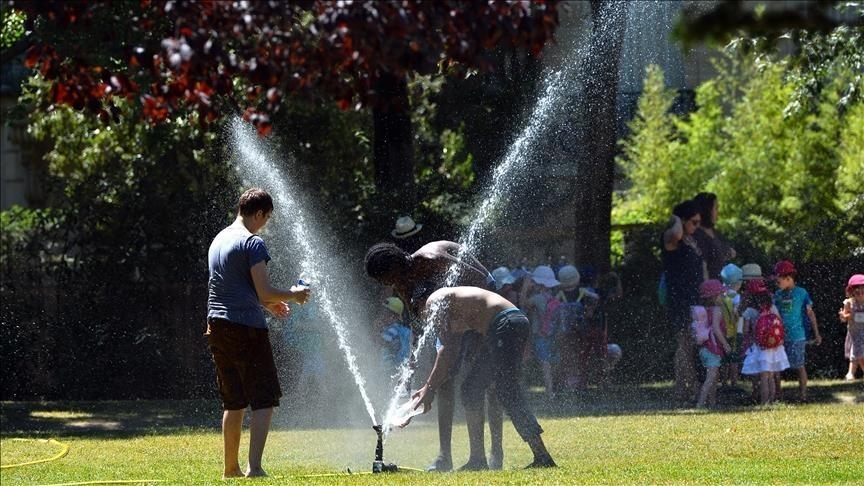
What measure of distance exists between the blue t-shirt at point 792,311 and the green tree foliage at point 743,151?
6893mm

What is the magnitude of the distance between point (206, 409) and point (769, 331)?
574 centimetres

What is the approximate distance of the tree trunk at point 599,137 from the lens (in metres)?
16.3

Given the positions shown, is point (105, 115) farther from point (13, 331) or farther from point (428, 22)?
point (13, 331)

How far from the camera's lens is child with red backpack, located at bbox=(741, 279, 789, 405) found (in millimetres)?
13047

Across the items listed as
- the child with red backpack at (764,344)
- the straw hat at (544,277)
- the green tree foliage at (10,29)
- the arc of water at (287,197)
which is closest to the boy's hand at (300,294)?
the child with red backpack at (764,344)

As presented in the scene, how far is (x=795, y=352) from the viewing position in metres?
13.6

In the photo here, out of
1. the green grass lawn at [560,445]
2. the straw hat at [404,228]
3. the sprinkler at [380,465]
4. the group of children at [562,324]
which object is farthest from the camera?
the group of children at [562,324]

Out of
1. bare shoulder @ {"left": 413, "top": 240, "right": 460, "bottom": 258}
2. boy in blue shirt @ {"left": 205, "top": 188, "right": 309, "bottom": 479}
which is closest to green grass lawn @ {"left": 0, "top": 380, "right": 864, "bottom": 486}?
boy in blue shirt @ {"left": 205, "top": 188, "right": 309, "bottom": 479}

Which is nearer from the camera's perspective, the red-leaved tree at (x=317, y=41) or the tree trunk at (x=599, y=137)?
the red-leaved tree at (x=317, y=41)

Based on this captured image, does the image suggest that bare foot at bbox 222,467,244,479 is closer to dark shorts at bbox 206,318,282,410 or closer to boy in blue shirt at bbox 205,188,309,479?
boy in blue shirt at bbox 205,188,309,479

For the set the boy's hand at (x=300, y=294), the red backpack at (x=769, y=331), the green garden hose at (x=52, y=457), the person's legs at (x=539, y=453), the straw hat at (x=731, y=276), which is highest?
the straw hat at (x=731, y=276)

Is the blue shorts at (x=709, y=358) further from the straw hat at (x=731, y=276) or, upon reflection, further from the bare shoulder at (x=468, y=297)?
the bare shoulder at (x=468, y=297)

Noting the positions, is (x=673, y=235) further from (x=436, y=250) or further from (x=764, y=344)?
(x=436, y=250)

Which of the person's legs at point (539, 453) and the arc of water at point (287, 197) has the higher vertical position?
the arc of water at point (287, 197)
